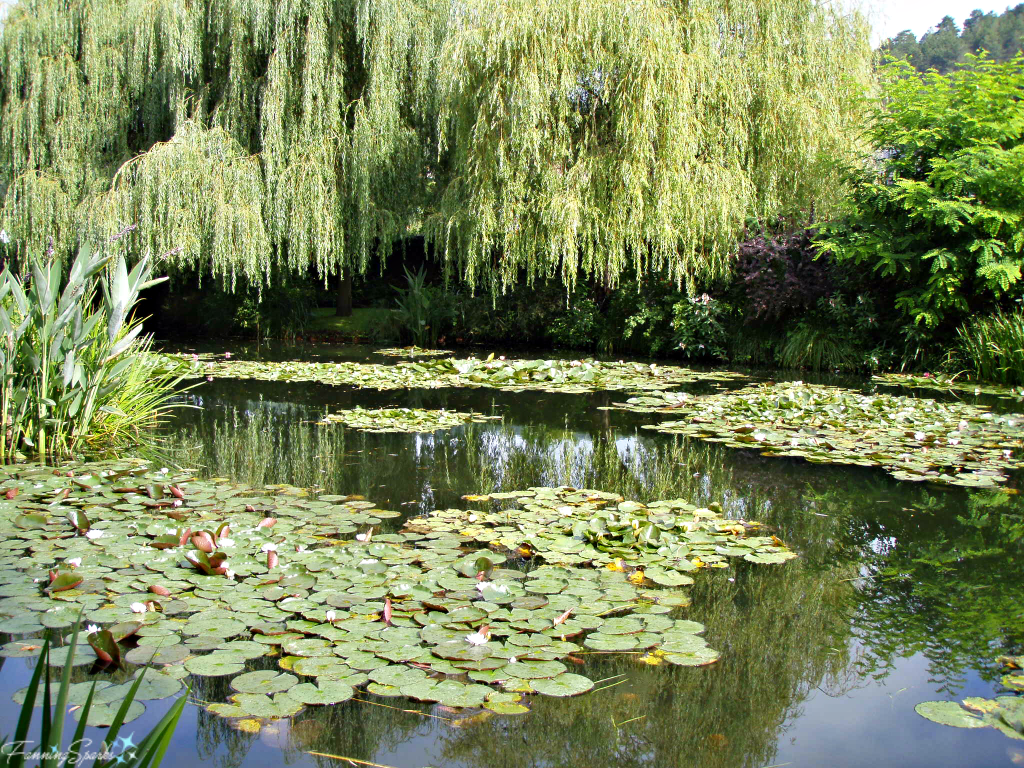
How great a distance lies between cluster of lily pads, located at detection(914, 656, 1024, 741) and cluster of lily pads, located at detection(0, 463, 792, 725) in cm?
62

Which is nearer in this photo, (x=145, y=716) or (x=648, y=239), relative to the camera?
(x=145, y=716)

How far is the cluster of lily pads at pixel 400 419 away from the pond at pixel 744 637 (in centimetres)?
74

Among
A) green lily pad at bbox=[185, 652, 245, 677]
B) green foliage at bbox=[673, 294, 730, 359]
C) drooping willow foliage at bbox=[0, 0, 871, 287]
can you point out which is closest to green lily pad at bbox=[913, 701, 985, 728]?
green lily pad at bbox=[185, 652, 245, 677]

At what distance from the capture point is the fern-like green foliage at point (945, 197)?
9039mm

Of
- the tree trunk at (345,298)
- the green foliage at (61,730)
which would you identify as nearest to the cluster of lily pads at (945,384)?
the green foliage at (61,730)

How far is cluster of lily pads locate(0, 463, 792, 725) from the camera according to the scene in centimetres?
230

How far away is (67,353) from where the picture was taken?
4.79m

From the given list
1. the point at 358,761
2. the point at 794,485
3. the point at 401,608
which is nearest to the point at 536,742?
the point at 358,761

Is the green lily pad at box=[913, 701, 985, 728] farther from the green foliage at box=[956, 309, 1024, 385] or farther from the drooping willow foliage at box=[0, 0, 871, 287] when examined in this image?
the drooping willow foliage at box=[0, 0, 871, 287]

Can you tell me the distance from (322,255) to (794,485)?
8.67 m

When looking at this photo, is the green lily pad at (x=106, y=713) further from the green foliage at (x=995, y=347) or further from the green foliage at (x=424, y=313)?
the green foliage at (x=424, y=313)

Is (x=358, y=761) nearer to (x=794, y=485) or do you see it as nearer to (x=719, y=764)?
(x=719, y=764)

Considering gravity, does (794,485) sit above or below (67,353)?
below

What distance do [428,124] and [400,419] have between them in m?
7.84
